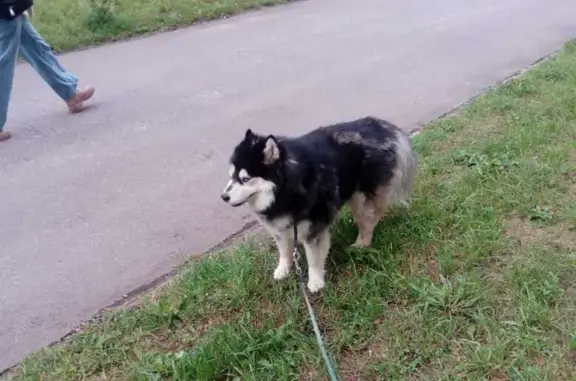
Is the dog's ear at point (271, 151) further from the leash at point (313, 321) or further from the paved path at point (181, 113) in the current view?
the paved path at point (181, 113)

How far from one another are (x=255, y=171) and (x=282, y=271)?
2.87ft

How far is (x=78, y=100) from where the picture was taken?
7.02m

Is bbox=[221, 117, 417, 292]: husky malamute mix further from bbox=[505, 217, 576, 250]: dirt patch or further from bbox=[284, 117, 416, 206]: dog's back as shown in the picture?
bbox=[505, 217, 576, 250]: dirt patch

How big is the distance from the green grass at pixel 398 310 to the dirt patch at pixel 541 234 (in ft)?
0.04

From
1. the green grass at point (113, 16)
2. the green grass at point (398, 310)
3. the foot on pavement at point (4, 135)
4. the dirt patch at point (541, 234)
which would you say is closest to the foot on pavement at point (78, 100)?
the foot on pavement at point (4, 135)

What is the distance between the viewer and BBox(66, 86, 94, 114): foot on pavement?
23.0ft

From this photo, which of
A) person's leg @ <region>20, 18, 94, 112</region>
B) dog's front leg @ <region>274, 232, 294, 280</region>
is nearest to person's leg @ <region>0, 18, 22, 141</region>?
person's leg @ <region>20, 18, 94, 112</region>

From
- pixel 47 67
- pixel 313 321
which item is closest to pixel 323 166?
pixel 313 321

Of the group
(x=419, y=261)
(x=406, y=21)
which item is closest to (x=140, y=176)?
(x=419, y=261)

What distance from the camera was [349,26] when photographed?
1088cm

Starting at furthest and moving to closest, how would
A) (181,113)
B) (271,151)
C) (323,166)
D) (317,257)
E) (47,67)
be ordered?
(181,113) < (47,67) < (317,257) < (323,166) < (271,151)

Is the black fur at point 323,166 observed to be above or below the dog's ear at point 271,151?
below

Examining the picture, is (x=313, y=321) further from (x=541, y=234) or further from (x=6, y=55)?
(x=6, y=55)

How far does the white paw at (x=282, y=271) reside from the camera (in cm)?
384
